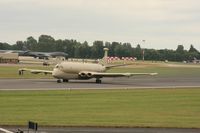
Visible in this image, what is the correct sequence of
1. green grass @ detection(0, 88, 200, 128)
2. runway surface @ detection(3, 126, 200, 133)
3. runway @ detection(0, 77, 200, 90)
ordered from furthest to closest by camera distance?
runway @ detection(0, 77, 200, 90) → green grass @ detection(0, 88, 200, 128) → runway surface @ detection(3, 126, 200, 133)

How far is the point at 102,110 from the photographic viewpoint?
95.1ft

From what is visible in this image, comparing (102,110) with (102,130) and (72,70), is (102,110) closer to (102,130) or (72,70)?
(102,130)

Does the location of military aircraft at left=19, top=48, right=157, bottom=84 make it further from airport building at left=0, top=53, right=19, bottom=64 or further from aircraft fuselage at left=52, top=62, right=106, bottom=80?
airport building at left=0, top=53, right=19, bottom=64

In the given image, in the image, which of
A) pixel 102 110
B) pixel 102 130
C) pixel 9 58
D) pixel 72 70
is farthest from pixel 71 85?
pixel 9 58

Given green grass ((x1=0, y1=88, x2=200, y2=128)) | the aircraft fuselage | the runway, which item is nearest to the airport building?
the aircraft fuselage

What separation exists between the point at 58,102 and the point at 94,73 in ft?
98.9

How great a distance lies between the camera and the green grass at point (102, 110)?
24.0m

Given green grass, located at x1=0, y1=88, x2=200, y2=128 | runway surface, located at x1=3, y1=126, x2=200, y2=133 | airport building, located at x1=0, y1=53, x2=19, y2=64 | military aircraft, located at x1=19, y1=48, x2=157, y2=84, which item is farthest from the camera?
airport building, located at x1=0, y1=53, x2=19, y2=64

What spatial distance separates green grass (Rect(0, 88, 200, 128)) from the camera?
2398 cm

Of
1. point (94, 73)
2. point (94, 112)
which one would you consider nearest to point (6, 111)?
point (94, 112)

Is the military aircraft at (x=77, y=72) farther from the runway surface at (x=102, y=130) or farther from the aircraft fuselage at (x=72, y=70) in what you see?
the runway surface at (x=102, y=130)

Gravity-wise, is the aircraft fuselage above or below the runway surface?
above

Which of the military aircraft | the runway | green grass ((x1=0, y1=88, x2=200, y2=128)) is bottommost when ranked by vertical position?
the runway

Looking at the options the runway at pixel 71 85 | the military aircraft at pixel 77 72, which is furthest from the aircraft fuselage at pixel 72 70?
the runway at pixel 71 85
